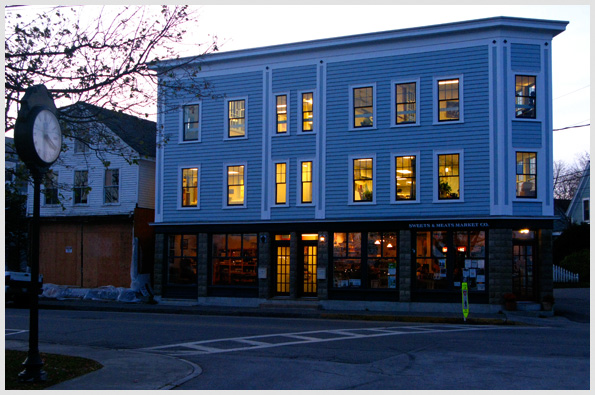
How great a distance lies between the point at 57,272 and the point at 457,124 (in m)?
20.9

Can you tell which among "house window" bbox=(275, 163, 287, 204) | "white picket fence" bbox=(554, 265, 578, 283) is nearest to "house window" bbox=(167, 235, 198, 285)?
"house window" bbox=(275, 163, 287, 204)

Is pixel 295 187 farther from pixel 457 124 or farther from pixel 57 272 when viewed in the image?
pixel 57 272

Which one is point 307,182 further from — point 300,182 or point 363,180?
point 363,180

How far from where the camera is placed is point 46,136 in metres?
9.31

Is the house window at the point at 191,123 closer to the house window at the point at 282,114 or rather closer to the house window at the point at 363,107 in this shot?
the house window at the point at 282,114

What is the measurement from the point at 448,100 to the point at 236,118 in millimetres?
9191

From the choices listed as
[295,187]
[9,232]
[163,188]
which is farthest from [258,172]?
[9,232]

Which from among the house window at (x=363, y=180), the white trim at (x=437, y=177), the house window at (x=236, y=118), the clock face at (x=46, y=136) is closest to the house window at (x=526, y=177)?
the white trim at (x=437, y=177)

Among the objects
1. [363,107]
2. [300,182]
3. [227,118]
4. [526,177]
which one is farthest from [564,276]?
[227,118]

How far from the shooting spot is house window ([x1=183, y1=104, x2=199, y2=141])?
2827 centimetres

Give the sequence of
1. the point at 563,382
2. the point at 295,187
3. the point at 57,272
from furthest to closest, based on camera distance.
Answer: the point at 57,272 → the point at 295,187 → the point at 563,382

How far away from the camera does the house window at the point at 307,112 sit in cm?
2630

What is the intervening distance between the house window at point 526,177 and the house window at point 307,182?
8.23 m

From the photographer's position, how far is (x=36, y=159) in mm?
9000
